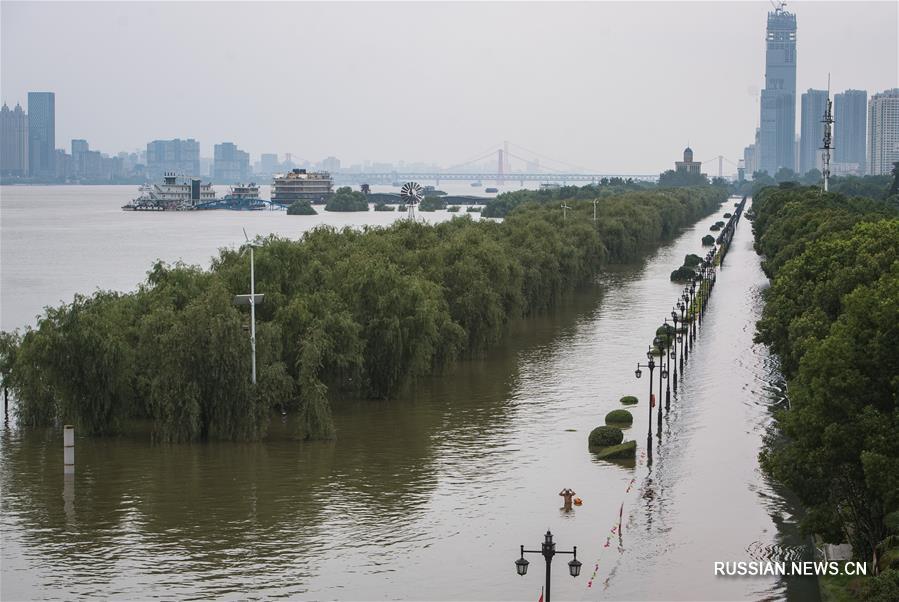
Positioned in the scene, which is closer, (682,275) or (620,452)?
(620,452)

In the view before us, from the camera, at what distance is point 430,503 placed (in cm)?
3186

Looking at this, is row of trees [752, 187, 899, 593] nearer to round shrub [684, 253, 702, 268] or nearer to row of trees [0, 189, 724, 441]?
row of trees [0, 189, 724, 441]

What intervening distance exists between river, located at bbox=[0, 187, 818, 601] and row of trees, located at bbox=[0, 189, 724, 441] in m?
1.01

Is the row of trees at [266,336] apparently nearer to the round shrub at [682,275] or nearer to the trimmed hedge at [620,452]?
the trimmed hedge at [620,452]

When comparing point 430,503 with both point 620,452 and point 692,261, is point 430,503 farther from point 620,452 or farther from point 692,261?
point 692,261

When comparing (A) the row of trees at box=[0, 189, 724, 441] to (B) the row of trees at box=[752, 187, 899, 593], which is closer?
(B) the row of trees at box=[752, 187, 899, 593]

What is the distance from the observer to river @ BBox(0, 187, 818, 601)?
85.9ft

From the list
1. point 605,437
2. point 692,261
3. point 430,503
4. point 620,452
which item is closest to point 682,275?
point 692,261

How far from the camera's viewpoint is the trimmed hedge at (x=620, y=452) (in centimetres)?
3622

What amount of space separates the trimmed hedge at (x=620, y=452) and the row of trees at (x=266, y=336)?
8.25 m

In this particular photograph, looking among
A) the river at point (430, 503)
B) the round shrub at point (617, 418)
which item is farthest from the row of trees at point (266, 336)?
the round shrub at point (617, 418)

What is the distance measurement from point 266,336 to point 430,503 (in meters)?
8.59

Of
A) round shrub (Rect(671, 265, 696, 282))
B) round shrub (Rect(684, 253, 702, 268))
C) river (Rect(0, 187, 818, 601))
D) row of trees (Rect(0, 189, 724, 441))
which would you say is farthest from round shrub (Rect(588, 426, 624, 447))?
round shrub (Rect(684, 253, 702, 268))

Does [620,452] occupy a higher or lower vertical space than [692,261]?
lower
